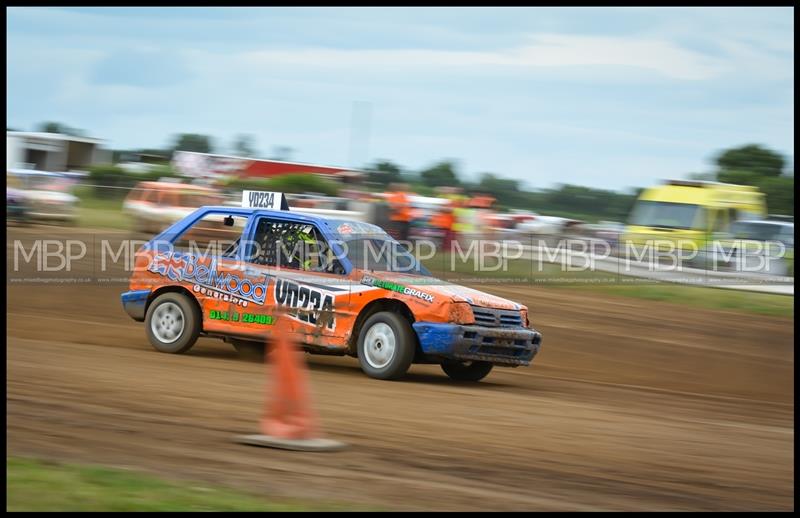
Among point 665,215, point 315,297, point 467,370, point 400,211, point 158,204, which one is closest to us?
point 315,297

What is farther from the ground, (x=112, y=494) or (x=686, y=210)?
(x=686, y=210)

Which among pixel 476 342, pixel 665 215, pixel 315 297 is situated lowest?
pixel 476 342

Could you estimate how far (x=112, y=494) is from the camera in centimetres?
496

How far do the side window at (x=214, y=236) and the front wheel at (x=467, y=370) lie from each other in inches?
99.4

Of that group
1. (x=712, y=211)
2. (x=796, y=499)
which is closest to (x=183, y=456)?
(x=796, y=499)

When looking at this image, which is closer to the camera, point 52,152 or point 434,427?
point 434,427

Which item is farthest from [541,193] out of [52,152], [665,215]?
[52,152]

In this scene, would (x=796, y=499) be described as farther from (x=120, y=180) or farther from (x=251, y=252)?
(x=120, y=180)

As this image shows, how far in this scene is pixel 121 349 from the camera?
11375 mm

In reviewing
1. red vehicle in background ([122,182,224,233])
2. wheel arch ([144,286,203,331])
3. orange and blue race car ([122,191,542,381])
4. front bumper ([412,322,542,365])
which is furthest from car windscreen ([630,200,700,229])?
wheel arch ([144,286,203,331])

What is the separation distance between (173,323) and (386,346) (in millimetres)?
2544

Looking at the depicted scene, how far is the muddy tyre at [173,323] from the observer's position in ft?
36.0
